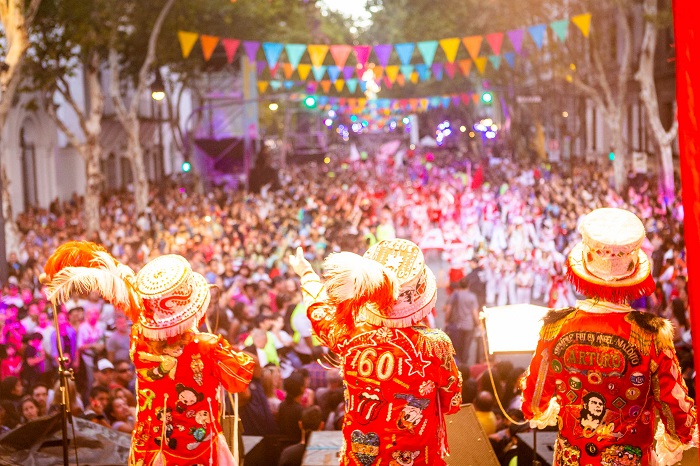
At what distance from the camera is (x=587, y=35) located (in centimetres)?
1534

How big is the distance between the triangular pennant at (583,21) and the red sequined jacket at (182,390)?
12.3 m

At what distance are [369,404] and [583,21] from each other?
12.6m

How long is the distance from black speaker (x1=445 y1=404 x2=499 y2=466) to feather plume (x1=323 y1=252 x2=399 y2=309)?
1.42 m

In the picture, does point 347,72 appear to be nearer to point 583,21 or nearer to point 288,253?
point 583,21

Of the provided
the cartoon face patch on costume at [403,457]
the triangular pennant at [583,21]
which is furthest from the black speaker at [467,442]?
the triangular pennant at [583,21]

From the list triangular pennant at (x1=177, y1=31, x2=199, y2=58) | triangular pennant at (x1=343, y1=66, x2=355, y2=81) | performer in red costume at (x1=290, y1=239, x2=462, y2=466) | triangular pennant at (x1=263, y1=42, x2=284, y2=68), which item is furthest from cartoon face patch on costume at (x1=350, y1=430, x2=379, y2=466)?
triangular pennant at (x1=343, y1=66, x2=355, y2=81)

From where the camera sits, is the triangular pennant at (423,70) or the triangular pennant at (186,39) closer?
the triangular pennant at (186,39)

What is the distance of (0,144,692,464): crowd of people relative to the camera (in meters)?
7.50

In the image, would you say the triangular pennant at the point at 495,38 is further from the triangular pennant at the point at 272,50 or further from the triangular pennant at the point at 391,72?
the triangular pennant at the point at 391,72

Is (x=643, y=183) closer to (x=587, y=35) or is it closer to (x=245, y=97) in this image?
(x=587, y=35)

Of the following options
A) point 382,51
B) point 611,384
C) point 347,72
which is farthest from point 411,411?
point 347,72

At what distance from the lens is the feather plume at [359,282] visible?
11.9ft

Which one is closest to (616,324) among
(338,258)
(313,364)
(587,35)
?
(338,258)

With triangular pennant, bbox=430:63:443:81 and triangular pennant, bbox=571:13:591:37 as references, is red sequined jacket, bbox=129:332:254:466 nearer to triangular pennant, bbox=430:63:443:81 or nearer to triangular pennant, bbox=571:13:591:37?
triangular pennant, bbox=571:13:591:37
